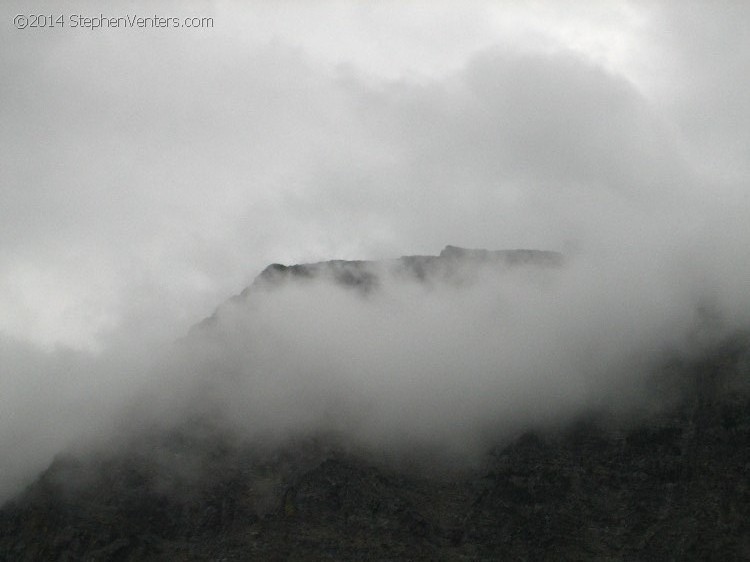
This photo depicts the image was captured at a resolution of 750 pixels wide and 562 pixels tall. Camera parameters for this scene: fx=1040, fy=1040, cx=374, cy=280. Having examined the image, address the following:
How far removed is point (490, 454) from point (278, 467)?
4017 centimetres

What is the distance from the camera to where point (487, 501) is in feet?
599

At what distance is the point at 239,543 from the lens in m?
177

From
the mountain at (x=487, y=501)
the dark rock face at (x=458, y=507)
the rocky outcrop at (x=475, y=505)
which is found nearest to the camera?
the dark rock face at (x=458, y=507)

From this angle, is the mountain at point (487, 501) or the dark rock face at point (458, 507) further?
the mountain at point (487, 501)

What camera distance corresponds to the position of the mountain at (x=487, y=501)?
16725cm

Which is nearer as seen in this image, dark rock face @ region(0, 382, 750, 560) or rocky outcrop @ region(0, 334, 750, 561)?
dark rock face @ region(0, 382, 750, 560)

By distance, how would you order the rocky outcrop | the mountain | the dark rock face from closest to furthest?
the dark rock face < the rocky outcrop < the mountain

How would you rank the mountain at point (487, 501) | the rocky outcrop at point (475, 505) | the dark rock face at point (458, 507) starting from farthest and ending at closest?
the mountain at point (487, 501)
the rocky outcrop at point (475, 505)
the dark rock face at point (458, 507)

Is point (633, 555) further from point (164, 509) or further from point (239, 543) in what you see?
point (164, 509)

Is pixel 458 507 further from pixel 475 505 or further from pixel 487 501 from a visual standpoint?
pixel 487 501

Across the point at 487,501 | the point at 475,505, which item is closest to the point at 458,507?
the point at 475,505

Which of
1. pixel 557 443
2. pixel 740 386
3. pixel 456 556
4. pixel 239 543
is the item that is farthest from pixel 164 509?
pixel 740 386

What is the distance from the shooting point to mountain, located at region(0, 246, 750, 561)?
6585 inches

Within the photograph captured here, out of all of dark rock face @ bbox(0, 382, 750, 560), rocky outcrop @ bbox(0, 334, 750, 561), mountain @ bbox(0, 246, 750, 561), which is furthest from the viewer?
mountain @ bbox(0, 246, 750, 561)
